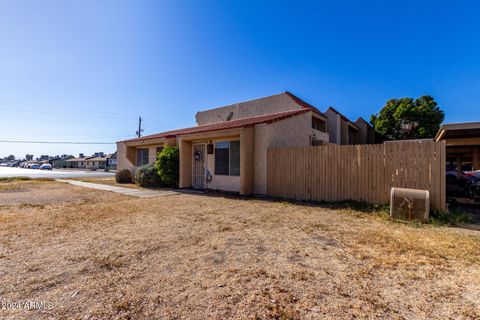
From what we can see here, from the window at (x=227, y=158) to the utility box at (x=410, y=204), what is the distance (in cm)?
671

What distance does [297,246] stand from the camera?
421 cm

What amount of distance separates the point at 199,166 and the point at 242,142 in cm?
411

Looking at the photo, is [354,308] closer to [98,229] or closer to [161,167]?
[98,229]

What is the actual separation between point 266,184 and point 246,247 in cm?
620

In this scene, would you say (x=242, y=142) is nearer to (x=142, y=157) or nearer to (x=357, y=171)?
(x=357, y=171)

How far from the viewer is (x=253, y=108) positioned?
54.9ft

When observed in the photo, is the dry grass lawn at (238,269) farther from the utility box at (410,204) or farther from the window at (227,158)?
the window at (227,158)

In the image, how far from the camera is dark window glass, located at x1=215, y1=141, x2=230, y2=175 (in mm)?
11719

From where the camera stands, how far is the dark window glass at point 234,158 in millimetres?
11188

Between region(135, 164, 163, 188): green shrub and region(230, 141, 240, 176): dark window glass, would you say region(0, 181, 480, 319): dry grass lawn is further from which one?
region(135, 164, 163, 188): green shrub

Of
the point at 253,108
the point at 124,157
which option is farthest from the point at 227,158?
the point at 124,157

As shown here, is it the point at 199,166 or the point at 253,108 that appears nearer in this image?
the point at 199,166

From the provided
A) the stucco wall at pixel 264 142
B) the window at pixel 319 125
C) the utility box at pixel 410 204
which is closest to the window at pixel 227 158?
the stucco wall at pixel 264 142

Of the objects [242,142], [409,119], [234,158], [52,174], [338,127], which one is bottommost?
[52,174]
